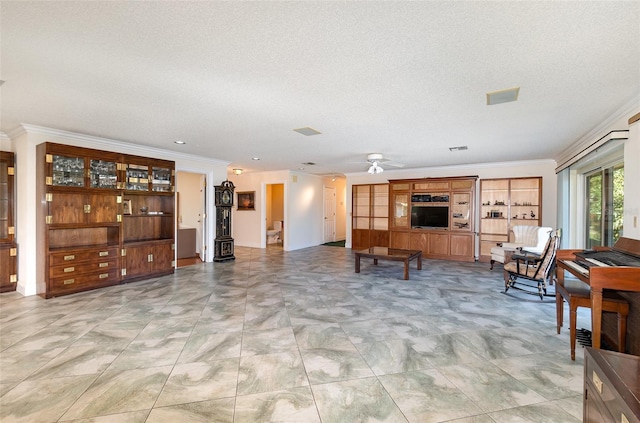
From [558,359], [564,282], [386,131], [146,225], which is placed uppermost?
[386,131]

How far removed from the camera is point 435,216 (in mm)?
7707

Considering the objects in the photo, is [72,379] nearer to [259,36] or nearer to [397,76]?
[259,36]

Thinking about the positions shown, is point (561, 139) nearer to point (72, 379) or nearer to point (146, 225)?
point (72, 379)

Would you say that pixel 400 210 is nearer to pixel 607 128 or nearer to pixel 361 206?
pixel 361 206

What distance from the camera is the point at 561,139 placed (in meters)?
4.74

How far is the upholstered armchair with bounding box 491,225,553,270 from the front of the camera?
5676mm

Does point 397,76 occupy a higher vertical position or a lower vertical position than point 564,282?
higher

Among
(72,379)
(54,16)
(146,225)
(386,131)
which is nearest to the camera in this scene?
(54,16)

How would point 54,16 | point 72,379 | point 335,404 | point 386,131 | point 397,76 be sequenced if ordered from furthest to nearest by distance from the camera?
point 386,131, point 397,76, point 72,379, point 335,404, point 54,16

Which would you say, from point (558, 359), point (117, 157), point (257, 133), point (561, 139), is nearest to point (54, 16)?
point (257, 133)

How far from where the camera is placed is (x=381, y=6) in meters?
1.65

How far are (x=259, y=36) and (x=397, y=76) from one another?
1.21 meters

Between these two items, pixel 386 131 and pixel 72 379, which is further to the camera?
pixel 386 131

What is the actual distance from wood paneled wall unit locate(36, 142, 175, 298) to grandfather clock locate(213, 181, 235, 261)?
1.32 meters
